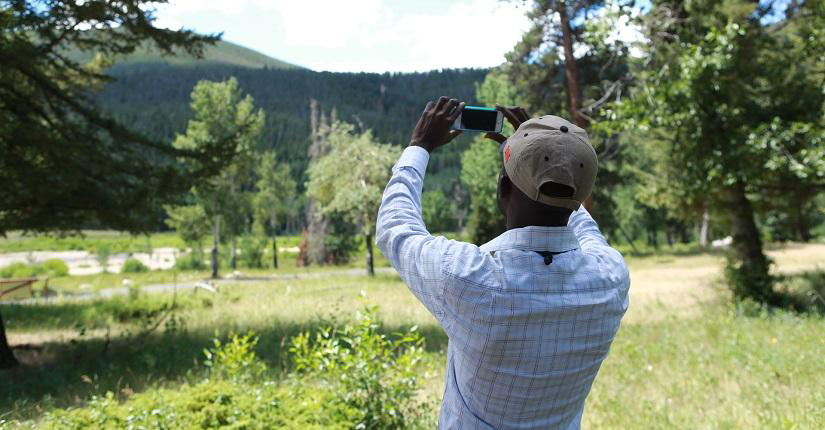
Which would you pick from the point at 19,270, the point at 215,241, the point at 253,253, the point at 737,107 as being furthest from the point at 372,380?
the point at 19,270

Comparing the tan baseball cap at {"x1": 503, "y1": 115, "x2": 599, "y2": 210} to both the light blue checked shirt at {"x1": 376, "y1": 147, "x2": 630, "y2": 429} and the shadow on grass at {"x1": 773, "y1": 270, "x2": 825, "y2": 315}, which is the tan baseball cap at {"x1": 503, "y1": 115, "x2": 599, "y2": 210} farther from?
the shadow on grass at {"x1": 773, "y1": 270, "x2": 825, "y2": 315}

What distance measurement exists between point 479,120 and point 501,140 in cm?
11

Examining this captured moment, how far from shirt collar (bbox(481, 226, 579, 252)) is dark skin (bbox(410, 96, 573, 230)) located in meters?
0.02

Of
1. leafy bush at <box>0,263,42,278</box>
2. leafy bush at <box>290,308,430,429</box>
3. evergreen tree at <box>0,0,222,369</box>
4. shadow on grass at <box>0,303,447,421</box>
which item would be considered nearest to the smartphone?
leafy bush at <box>290,308,430,429</box>

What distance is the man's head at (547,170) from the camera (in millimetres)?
1629

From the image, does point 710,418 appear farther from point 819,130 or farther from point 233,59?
point 233,59

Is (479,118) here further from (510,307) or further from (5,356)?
(5,356)

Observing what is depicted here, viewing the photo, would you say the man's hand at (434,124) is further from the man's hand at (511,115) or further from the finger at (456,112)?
the man's hand at (511,115)

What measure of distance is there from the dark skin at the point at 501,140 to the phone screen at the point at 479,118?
0.14ft

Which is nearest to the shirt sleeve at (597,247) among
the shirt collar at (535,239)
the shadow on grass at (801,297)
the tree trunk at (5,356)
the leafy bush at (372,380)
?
the shirt collar at (535,239)

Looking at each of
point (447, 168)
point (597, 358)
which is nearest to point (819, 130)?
point (597, 358)

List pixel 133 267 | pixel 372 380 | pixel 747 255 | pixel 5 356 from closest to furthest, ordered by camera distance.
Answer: pixel 372 380
pixel 5 356
pixel 747 255
pixel 133 267

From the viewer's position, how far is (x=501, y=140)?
209cm

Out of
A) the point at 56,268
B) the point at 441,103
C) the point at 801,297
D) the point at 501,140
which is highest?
the point at 441,103
